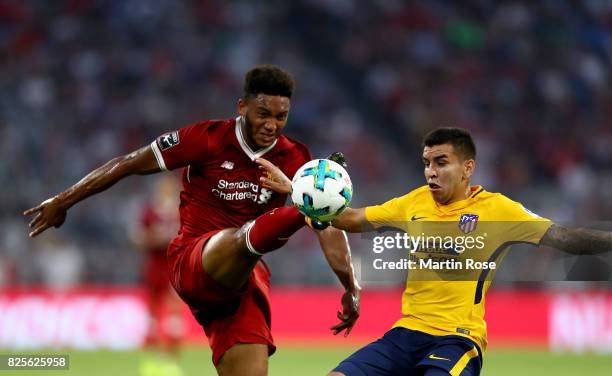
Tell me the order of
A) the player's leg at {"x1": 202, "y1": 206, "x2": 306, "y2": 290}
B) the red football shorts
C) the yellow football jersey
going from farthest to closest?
the red football shorts → the player's leg at {"x1": 202, "y1": 206, "x2": 306, "y2": 290} → the yellow football jersey

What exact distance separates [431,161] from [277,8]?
1345cm

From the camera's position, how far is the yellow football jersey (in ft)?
18.5

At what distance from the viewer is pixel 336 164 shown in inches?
218

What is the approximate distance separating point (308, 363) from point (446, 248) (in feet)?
19.5

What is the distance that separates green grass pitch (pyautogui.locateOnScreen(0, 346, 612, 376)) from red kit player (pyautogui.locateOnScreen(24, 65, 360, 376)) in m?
3.71

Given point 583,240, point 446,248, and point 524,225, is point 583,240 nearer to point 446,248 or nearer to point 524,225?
point 524,225

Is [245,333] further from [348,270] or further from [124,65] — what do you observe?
[124,65]

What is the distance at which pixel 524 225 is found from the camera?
565 centimetres

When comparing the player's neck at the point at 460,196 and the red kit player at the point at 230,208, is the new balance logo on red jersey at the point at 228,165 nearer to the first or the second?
the red kit player at the point at 230,208

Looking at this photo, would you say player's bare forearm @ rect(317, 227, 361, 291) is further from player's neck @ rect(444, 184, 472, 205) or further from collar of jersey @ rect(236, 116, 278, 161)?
player's neck @ rect(444, 184, 472, 205)

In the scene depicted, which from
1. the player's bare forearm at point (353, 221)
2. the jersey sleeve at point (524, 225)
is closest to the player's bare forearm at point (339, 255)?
the player's bare forearm at point (353, 221)

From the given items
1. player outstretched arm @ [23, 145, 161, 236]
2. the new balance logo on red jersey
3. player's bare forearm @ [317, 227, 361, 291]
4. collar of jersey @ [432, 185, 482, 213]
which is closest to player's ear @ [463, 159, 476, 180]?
collar of jersey @ [432, 185, 482, 213]

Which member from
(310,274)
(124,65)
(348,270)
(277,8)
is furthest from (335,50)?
(348,270)

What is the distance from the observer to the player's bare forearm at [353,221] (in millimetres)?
5938
